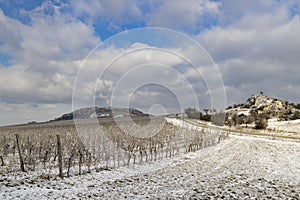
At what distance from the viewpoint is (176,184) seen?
14.2 metres

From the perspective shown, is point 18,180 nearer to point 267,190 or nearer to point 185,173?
point 185,173

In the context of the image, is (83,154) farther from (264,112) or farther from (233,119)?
(264,112)

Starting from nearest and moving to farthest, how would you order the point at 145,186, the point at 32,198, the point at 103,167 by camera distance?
the point at 32,198
the point at 145,186
the point at 103,167

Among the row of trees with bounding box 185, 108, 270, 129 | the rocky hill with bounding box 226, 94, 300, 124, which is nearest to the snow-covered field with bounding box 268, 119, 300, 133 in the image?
the row of trees with bounding box 185, 108, 270, 129

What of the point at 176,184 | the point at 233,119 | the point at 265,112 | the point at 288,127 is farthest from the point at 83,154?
the point at 265,112

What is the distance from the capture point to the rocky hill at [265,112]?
83394 millimetres

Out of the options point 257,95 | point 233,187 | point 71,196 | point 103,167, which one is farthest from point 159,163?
point 257,95

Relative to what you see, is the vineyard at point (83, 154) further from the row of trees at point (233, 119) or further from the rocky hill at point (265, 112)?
the rocky hill at point (265, 112)

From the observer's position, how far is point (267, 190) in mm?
12844

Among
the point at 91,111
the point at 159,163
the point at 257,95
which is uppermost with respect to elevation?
the point at 257,95

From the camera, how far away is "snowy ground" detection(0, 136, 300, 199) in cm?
1209

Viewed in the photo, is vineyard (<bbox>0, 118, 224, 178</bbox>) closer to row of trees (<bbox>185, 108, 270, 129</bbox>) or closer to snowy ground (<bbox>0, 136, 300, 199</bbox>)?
snowy ground (<bbox>0, 136, 300, 199</bbox>)

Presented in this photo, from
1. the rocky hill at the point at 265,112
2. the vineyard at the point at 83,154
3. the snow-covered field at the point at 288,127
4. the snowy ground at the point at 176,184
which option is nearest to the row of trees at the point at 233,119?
the rocky hill at the point at 265,112

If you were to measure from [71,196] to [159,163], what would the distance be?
11.6m
